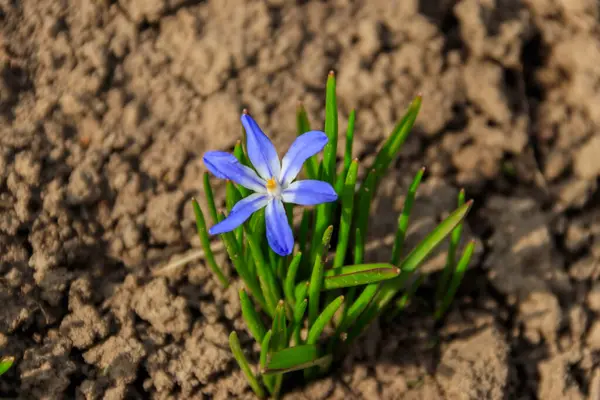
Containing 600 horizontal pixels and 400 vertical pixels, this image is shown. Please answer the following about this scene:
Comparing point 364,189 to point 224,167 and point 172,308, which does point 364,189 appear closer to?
point 224,167

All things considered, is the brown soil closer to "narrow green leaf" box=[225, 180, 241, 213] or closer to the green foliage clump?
the green foliage clump

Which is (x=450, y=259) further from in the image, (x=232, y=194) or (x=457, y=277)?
(x=232, y=194)

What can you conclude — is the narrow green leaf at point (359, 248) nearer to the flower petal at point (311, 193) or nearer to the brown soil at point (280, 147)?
the brown soil at point (280, 147)

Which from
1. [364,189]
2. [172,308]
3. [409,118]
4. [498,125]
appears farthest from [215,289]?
[498,125]

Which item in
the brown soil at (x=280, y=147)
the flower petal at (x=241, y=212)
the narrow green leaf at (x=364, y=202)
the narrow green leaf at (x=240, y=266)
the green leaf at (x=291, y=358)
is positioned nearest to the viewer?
the flower petal at (x=241, y=212)

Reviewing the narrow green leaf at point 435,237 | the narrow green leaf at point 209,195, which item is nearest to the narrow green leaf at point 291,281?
the narrow green leaf at point 209,195

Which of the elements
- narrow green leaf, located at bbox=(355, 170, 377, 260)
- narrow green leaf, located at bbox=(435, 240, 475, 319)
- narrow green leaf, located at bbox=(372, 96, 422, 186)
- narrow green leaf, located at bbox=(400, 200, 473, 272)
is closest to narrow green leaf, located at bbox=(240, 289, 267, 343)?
narrow green leaf, located at bbox=(355, 170, 377, 260)

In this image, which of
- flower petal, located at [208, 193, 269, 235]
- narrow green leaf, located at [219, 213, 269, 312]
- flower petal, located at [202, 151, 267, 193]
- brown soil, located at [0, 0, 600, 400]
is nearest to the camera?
flower petal, located at [208, 193, 269, 235]

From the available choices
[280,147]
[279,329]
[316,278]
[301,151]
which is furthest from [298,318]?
[280,147]
